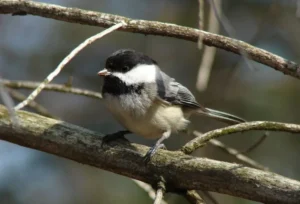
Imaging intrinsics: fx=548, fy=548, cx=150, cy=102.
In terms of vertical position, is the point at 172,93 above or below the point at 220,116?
below

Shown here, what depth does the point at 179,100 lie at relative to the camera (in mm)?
2885

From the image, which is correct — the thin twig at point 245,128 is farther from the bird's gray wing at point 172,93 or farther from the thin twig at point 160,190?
the bird's gray wing at point 172,93

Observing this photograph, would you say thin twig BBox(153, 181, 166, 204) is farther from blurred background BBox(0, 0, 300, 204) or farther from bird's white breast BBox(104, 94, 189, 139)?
blurred background BBox(0, 0, 300, 204)

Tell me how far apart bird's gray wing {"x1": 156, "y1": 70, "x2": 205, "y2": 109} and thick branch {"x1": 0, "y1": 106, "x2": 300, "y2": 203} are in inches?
25.6

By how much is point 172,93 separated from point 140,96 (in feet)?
0.98

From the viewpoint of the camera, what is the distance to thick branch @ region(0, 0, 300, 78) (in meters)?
1.89

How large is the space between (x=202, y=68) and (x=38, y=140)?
0.67 meters

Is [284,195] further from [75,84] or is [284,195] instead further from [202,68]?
[75,84]

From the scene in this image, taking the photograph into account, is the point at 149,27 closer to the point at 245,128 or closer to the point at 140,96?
the point at 245,128

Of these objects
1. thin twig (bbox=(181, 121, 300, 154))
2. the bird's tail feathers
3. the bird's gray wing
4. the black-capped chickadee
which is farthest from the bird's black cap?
thin twig (bbox=(181, 121, 300, 154))

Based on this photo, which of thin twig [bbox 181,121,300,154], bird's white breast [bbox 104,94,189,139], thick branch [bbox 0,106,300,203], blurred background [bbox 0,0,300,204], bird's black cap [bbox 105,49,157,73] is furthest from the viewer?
blurred background [bbox 0,0,300,204]

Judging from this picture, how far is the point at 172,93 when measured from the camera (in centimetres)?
283

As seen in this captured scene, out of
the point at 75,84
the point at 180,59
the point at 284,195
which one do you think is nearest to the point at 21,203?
the point at 75,84

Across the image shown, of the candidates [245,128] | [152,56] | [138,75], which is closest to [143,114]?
[138,75]
